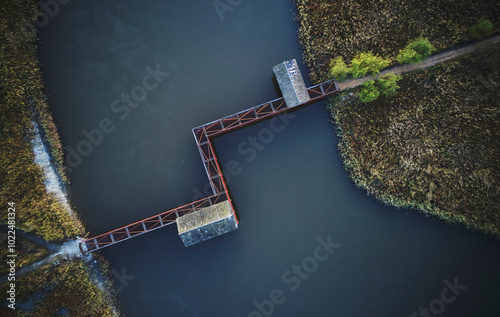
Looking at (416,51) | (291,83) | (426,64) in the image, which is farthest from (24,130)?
(426,64)

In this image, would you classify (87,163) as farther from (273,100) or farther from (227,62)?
(273,100)

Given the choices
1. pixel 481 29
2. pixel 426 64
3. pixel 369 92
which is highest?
pixel 481 29

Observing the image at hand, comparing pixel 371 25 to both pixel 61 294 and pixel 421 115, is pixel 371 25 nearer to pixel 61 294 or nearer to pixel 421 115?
pixel 421 115

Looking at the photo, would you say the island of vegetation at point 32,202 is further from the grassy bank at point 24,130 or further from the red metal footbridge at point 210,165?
the red metal footbridge at point 210,165

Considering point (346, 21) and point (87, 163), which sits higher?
point (346, 21)

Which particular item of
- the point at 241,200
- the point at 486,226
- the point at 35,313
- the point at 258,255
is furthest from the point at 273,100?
the point at 35,313
